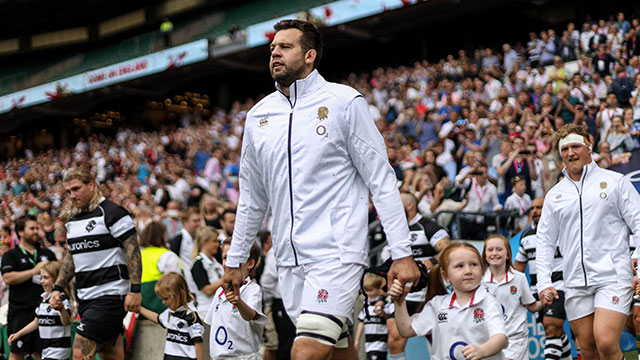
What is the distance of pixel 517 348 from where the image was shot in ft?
20.2

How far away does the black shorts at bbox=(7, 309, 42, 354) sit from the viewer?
29.1 ft

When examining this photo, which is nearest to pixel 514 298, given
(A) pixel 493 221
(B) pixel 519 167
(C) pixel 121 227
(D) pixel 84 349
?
(C) pixel 121 227

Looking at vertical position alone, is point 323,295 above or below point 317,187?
below

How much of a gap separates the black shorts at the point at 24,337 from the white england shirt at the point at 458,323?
18.8 ft

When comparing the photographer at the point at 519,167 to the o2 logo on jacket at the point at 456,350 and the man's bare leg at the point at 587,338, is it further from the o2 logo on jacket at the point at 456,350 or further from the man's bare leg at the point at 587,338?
the o2 logo on jacket at the point at 456,350

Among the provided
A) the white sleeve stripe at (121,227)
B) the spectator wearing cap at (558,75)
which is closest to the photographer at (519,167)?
the spectator wearing cap at (558,75)

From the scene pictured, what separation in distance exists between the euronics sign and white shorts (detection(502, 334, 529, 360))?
25.9 meters

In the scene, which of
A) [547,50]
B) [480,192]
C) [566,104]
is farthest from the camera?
[547,50]

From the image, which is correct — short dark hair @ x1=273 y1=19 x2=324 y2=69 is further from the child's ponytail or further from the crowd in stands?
the crowd in stands

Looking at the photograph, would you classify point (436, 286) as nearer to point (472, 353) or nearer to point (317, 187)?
point (472, 353)

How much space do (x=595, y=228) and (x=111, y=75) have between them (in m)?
30.7

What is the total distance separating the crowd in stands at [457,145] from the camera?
11250 mm

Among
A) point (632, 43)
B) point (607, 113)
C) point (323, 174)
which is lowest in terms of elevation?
point (323, 174)

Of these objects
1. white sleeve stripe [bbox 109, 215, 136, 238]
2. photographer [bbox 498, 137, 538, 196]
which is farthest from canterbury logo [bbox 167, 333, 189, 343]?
photographer [bbox 498, 137, 538, 196]
